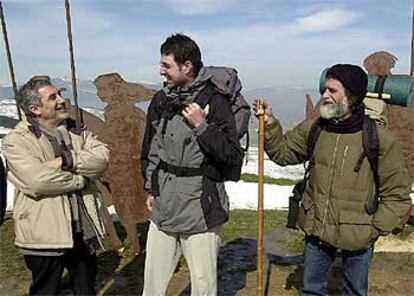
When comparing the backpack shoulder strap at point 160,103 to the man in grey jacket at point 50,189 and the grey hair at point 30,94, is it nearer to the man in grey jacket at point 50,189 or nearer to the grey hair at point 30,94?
the man in grey jacket at point 50,189

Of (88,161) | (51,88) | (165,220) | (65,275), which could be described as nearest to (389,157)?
(165,220)

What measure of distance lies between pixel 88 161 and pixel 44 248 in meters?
0.59

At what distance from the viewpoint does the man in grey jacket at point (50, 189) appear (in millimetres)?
3629

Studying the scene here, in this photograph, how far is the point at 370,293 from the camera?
550cm

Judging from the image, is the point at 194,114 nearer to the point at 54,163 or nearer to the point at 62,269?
the point at 54,163

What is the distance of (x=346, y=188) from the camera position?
3689mm

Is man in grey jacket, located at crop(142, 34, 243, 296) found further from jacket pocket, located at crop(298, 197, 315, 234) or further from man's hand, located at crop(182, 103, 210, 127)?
jacket pocket, located at crop(298, 197, 315, 234)

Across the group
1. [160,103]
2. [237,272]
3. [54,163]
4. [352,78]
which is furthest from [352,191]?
[237,272]

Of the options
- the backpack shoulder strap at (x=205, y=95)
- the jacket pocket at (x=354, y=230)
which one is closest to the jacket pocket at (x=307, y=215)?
the jacket pocket at (x=354, y=230)

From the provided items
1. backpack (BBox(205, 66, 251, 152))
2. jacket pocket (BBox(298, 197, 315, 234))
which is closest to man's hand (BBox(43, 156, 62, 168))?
backpack (BBox(205, 66, 251, 152))

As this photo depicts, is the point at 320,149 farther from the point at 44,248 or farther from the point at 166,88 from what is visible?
the point at 44,248

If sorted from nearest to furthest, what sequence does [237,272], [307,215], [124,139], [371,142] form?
[371,142]
[307,215]
[237,272]
[124,139]

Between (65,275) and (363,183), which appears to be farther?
(65,275)

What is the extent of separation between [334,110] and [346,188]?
49cm
